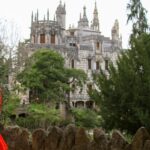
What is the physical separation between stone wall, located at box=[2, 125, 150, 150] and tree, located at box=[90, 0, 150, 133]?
1599 mm

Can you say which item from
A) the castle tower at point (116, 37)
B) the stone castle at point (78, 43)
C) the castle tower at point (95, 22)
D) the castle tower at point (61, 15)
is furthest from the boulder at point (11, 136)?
the castle tower at point (95, 22)

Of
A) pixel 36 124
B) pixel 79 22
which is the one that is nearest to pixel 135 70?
pixel 36 124

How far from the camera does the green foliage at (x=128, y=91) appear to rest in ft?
34.3

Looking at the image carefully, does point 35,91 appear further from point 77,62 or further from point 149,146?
point 149,146

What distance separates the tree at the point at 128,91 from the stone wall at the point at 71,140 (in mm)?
1599

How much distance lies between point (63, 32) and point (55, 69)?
13.0m

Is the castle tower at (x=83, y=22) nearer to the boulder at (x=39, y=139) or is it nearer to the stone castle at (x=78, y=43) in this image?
the stone castle at (x=78, y=43)

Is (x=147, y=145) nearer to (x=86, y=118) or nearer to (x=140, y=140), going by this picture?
(x=140, y=140)

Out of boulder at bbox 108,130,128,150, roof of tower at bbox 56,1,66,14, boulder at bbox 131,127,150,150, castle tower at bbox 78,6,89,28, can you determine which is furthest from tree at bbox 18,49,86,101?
boulder at bbox 131,127,150,150

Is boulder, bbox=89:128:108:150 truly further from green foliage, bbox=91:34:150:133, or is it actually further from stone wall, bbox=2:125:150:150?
green foliage, bbox=91:34:150:133

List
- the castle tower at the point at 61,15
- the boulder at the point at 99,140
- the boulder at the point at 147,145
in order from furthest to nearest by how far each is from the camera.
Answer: the castle tower at the point at 61,15 < the boulder at the point at 99,140 < the boulder at the point at 147,145

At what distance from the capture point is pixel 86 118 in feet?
122

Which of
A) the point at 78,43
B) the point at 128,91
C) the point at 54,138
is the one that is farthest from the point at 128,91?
the point at 78,43

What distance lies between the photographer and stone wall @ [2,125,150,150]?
835 cm
